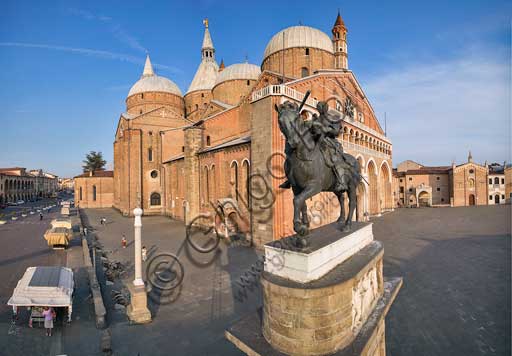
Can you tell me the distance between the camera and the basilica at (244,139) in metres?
14.8

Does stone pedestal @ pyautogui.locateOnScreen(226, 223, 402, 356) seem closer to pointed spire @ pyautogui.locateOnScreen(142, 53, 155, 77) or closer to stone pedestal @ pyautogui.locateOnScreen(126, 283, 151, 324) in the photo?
stone pedestal @ pyautogui.locateOnScreen(126, 283, 151, 324)

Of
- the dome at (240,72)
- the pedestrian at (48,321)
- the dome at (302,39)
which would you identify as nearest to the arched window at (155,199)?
the dome at (240,72)

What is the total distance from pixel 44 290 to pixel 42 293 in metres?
0.08

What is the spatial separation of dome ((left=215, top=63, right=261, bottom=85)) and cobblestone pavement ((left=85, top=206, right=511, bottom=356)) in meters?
21.7

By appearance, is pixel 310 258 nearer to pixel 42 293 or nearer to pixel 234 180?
pixel 42 293

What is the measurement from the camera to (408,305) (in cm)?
798

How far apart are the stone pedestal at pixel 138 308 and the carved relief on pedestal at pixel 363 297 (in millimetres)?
6102

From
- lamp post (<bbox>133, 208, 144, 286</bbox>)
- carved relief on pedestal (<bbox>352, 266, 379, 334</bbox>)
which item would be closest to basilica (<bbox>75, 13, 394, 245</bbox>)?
carved relief on pedestal (<bbox>352, 266, 379, 334</bbox>)

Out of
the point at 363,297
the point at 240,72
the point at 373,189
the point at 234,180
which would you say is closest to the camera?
the point at 363,297

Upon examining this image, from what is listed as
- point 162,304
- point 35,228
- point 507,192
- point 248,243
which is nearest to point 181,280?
point 162,304

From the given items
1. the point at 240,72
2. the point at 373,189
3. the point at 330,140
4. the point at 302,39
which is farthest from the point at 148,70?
the point at 330,140

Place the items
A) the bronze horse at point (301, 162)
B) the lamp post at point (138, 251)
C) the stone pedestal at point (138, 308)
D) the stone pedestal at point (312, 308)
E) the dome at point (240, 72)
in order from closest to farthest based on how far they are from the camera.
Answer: the stone pedestal at point (312, 308) < the bronze horse at point (301, 162) < the stone pedestal at point (138, 308) < the lamp post at point (138, 251) < the dome at point (240, 72)

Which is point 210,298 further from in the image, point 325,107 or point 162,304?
point 325,107

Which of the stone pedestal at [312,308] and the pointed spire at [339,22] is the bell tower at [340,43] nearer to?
A: the pointed spire at [339,22]
